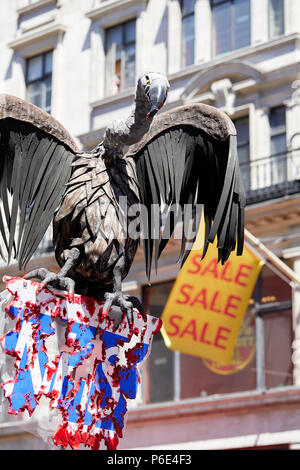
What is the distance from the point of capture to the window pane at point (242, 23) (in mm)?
23328

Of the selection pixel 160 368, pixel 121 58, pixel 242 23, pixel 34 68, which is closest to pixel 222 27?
pixel 242 23

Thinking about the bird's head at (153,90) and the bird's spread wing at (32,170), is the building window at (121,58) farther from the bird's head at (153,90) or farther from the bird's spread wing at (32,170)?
the bird's head at (153,90)

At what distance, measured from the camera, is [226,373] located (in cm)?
2164

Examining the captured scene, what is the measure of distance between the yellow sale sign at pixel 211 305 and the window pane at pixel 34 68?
8.53m

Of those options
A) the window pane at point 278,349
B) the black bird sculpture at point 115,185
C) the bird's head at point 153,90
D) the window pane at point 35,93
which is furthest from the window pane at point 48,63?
the bird's head at point 153,90

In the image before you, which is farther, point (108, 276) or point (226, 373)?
point (226, 373)

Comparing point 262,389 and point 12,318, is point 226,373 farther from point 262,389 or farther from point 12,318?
point 12,318

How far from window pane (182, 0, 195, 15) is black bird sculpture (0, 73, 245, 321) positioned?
1837 centimetres

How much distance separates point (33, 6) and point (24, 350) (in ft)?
74.4

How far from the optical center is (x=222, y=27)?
78.1 feet

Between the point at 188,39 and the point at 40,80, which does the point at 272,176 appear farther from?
the point at 40,80

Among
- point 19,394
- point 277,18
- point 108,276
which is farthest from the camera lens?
point 277,18

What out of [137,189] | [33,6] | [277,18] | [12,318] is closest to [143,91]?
[137,189]

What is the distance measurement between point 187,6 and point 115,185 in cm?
1906
